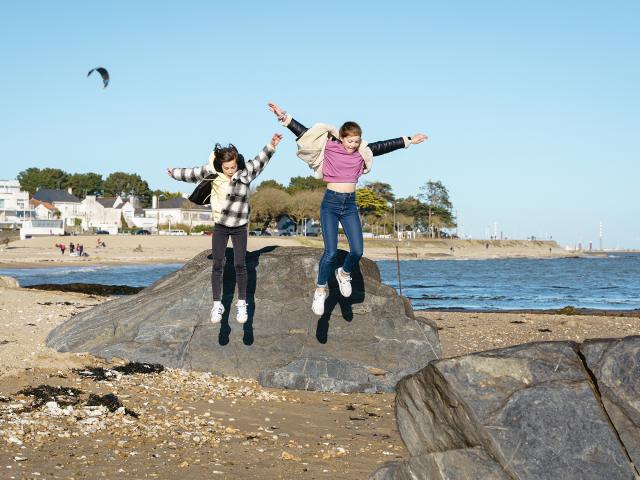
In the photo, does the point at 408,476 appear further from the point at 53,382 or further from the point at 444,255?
the point at 444,255

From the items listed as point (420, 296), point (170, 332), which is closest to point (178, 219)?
point (420, 296)

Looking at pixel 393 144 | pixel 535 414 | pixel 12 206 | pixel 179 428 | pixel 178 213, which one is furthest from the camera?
pixel 178 213

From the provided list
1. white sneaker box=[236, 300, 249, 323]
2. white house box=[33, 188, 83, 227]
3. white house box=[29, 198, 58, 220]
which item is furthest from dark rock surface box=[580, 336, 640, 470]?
white house box=[33, 188, 83, 227]

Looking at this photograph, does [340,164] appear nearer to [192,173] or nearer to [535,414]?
[192,173]

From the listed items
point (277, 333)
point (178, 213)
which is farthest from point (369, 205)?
point (277, 333)

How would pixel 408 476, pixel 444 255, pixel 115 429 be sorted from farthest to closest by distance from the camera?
pixel 444 255
pixel 115 429
pixel 408 476

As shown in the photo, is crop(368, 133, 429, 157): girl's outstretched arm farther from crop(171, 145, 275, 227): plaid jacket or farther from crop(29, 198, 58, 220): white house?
crop(29, 198, 58, 220): white house

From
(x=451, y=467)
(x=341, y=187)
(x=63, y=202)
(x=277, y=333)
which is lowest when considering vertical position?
(x=451, y=467)

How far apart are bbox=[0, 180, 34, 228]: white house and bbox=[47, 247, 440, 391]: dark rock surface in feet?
461

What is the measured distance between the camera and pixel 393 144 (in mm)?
10656

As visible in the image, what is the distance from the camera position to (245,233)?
439 inches

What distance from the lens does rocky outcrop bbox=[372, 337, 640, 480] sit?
5.30 metres

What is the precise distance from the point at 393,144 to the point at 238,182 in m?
2.32

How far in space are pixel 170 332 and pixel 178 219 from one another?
510ft
